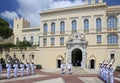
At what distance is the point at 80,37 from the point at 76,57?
605 cm

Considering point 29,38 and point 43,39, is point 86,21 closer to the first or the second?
point 43,39

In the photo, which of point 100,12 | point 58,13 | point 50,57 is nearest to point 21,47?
point 50,57

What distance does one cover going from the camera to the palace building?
44812 millimetres

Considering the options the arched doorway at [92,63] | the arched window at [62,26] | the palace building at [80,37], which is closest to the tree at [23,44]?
the palace building at [80,37]

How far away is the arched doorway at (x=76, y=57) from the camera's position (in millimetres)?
50069

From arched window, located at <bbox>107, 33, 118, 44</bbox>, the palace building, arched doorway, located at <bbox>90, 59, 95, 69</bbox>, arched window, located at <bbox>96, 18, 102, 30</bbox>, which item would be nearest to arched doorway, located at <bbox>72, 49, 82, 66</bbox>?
the palace building

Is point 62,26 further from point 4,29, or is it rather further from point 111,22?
point 4,29

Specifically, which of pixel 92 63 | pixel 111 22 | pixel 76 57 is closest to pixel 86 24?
pixel 111 22

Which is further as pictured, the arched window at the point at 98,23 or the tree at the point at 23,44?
the tree at the point at 23,44

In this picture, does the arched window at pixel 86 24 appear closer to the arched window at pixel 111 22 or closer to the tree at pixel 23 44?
the arched window at pixel 111 22

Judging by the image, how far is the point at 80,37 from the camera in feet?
156

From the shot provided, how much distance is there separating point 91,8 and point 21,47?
2000cm

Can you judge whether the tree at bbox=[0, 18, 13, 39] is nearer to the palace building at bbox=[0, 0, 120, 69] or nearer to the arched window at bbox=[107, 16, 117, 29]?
the palace building at bbox=[0, 0, 120, 69]

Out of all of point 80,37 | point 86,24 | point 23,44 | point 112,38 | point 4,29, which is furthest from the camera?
point 23,44
